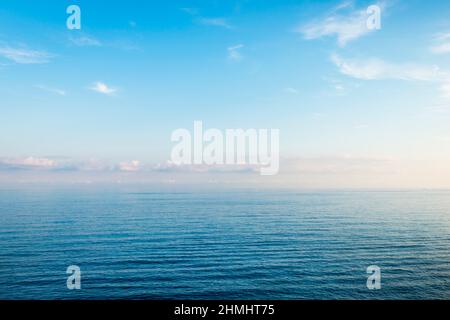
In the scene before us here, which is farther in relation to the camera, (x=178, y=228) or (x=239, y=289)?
(x=178, y=228)

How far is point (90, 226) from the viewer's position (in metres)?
69.1

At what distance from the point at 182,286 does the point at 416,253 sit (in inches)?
1451
